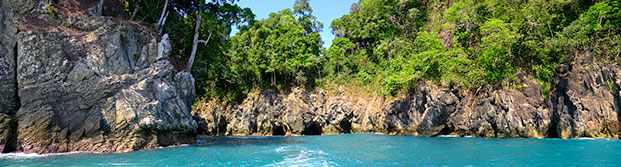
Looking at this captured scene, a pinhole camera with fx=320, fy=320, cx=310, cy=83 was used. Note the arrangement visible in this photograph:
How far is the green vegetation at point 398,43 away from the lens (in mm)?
20000

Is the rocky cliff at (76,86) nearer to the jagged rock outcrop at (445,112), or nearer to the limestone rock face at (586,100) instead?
the jagged rock outcrop at (445,112)

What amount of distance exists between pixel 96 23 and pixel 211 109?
79.2 ft

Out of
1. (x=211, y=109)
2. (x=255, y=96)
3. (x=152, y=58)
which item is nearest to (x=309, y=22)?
(x=255, y=96)

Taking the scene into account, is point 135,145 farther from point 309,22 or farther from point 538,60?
point 309,22

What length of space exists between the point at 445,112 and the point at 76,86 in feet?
80.9

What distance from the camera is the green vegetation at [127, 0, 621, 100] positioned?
2000 centimetres

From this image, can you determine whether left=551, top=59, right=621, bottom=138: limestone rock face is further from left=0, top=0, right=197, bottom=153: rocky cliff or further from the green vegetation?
left=0, top=0, right=197, bottom=153: rocky cliff

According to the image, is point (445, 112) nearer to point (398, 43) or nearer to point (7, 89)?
point (398, 43)

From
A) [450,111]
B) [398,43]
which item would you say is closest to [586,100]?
[450,111]

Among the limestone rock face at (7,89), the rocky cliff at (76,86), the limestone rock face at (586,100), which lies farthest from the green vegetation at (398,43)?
the limestone rock face at (7,89)

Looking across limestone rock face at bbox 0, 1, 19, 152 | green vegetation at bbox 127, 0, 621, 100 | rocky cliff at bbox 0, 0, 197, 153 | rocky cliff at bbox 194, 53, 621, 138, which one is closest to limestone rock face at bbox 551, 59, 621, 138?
rocky cliff at bbox 194, 53, 621, 138

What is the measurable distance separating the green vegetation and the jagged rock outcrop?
0.97 meters

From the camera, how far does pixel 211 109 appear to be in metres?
41.6

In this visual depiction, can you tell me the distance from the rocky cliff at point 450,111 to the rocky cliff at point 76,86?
61.7ft
